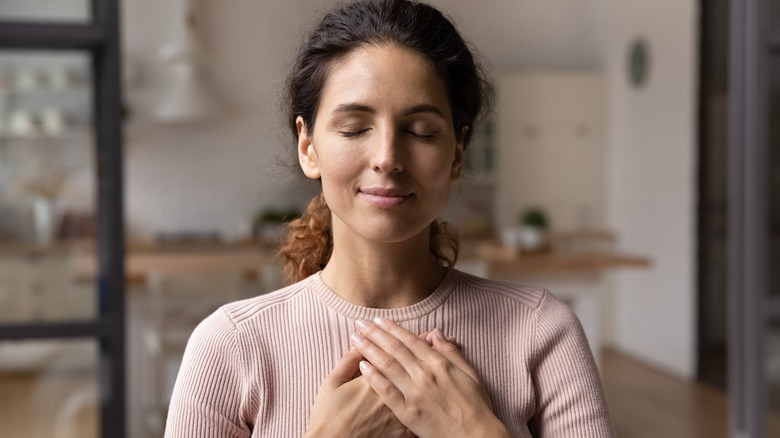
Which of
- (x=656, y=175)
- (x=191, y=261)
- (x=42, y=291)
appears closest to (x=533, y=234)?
(x=191, y=261)

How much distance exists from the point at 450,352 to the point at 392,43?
13.3 inches

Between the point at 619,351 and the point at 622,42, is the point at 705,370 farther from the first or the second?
the point at 622,42

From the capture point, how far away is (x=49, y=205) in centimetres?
238

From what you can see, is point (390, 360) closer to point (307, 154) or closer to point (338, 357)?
point (338, 357)

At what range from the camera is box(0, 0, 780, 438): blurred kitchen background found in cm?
234

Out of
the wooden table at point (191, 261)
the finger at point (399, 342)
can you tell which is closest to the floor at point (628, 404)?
the finger at point (399, 342)

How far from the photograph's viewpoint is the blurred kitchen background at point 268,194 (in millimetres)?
2340

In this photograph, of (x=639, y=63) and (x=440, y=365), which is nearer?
(x=440, y=365)

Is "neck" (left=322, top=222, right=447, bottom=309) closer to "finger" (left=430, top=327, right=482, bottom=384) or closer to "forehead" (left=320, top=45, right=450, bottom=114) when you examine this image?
"finger" (left=430, top=327, right=482, bottom=384)

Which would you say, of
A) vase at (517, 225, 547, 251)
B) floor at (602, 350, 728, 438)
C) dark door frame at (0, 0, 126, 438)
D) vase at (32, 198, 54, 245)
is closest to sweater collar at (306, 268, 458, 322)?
dark door frame at (0, 0, 126, 438)

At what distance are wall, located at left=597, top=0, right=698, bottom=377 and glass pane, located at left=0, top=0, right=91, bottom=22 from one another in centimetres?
467

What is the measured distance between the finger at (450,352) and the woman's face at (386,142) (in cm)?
12

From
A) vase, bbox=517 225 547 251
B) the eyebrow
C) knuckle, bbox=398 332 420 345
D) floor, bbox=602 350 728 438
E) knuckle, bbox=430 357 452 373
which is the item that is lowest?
floor, bbox=602 350 728 438

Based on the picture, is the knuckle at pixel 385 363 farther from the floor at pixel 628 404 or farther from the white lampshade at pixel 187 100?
the white lampshade at pixel 187 100
